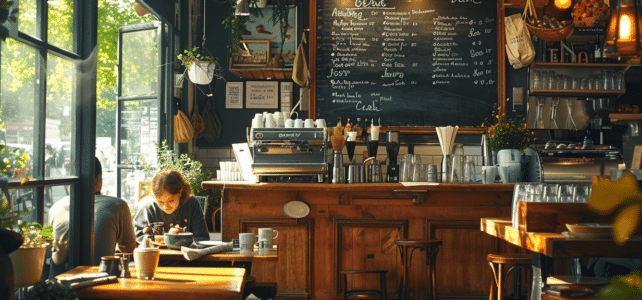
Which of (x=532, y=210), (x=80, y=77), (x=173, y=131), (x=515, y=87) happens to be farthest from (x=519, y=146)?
(x=80, y=77)

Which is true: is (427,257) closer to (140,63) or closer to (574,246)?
(574,246)

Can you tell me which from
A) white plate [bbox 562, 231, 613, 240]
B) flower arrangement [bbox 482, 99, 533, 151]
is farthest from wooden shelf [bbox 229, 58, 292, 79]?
white plate [bbox 562, 231, 613, 240]

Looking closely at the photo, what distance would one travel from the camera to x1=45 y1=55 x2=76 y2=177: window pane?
3002 mm

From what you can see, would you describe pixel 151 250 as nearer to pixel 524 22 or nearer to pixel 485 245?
pixel 485 245

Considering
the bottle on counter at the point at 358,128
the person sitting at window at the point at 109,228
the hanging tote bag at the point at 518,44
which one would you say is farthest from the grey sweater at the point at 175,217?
the hanging tote bag at the point at 518,44

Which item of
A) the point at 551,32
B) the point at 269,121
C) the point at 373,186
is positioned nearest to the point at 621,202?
the point at 373,186

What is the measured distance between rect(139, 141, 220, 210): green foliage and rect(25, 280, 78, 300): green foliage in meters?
3.36

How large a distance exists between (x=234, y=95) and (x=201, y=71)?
30.5 inches

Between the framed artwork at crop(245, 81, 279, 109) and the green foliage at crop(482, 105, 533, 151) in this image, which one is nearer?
the green foliage at crop(482, 105, 533, 151)

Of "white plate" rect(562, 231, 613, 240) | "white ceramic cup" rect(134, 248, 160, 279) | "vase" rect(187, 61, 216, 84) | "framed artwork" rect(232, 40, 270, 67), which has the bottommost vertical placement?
"white ceramic cup" rect(134, 248, 160, 279)

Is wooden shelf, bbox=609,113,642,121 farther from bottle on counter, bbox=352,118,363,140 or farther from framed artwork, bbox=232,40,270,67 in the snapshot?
framed artwork, bbox=232,40,270,67

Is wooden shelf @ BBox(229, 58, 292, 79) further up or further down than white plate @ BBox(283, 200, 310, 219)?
further up

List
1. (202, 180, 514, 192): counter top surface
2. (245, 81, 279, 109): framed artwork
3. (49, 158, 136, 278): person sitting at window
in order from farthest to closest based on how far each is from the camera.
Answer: (245, 81, 279, 109): framed artwork, (202, 180, 514, 192): counter top surface, (49, 158, 136, 278): person sitting at window

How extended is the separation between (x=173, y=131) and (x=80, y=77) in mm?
2457
